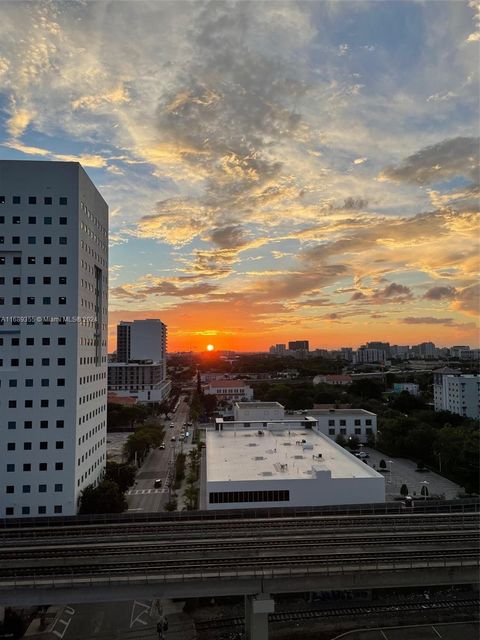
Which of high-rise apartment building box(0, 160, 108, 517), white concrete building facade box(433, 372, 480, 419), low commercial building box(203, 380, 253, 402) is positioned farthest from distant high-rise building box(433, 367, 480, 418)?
high-rise apartment building box(0, 160, 108, 517)

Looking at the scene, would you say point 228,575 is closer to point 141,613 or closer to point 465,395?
point 141,613

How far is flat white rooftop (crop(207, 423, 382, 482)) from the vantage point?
82.1 feet

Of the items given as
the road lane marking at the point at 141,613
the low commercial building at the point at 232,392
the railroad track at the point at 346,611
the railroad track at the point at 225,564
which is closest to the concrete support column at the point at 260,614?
the railroad track at the point at 225,564

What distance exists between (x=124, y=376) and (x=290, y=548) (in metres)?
71.8

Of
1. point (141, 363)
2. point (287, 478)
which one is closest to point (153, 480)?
point (287, 478)

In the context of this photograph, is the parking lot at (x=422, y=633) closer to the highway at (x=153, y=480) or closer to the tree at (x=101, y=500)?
the tree at (x=101, y=500)

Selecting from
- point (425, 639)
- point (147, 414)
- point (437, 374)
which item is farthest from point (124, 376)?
point (425, 639)

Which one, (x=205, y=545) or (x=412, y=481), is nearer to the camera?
(x=205, y=545)

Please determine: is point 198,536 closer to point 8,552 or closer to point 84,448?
point 8,552

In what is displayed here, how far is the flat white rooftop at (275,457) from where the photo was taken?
25031 millimetres

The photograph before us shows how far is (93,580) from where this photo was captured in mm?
13953

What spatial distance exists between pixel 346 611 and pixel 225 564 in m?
6.51

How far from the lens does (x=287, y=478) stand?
24.1 meters

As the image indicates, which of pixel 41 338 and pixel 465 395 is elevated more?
pixel 41 338
